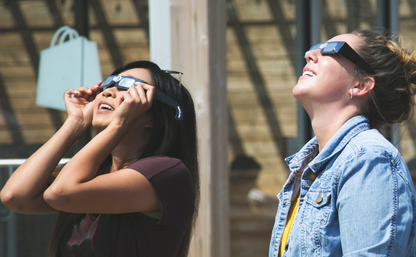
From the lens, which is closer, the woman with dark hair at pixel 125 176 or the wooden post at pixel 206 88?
the woman with dark hair at pixel 125 176

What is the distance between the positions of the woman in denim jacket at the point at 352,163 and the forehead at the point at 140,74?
0.62 metres

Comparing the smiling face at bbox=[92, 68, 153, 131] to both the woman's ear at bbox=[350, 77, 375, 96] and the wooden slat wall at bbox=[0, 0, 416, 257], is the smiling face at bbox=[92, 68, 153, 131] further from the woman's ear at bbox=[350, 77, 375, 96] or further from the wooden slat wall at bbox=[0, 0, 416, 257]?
the wooden slat wall at bbox=[0, 0, 416, 257]

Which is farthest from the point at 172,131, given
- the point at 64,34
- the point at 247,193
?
the point at 247,193

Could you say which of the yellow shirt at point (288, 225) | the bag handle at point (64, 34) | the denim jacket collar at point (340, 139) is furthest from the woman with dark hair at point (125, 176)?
the bag handle at point (64, 34)

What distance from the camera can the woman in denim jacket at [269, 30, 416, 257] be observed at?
129 cm

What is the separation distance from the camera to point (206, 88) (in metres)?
2.59

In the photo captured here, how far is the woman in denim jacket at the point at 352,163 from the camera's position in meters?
1.29

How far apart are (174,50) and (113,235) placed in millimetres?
1306

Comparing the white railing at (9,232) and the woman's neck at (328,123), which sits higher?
the woman's neck at (328,123)

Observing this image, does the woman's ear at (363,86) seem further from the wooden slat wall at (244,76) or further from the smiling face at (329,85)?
the wooden slat wall at (244,76)

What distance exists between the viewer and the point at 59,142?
1.84 metres

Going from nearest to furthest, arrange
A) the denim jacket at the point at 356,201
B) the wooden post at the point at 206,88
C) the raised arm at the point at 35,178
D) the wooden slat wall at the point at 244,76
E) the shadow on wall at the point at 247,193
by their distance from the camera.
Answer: the denim jacket at the point at 356,201
the raised arm at the point at 35,178
the wooden post at the point at 206,88
the wooden slat wall at the point at 244,76
the shadow on wall at the point at 247,193

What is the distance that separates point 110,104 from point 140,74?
0.59ft

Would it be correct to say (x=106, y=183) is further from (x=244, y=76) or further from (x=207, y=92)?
(x=244, y=76)
